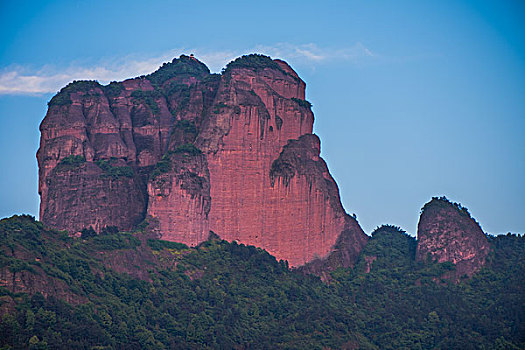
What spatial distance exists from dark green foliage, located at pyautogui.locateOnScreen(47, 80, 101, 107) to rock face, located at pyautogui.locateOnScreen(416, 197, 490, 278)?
1062 inches

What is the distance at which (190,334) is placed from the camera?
191ft

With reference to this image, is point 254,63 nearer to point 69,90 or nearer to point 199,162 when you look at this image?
point 199,162

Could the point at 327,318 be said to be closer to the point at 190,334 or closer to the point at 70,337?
the point at 190,334

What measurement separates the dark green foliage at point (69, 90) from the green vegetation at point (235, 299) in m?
11.4

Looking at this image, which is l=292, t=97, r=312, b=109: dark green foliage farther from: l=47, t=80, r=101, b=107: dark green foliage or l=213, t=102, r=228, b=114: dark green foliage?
l=47, t=80, r=101, b=107: dark green foliage

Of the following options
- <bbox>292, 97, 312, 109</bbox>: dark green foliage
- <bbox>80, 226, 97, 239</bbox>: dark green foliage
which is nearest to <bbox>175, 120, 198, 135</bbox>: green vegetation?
<bbox>292, 97, 312, 109</bbox>: dark green foliage

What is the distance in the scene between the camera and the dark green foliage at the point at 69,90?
229ft

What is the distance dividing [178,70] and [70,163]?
18698 millimetres

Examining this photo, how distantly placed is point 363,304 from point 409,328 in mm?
5167

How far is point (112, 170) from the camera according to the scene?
68812mm

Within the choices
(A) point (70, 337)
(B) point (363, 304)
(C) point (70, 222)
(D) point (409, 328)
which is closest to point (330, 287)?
(B) point (363, 304)

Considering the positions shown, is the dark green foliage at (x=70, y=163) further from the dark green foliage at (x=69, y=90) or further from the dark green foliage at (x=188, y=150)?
the dark green foliage at (x=188, y=150)

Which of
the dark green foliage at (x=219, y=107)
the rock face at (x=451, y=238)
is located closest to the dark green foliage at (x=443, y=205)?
the rock face at (x=451, y=238)

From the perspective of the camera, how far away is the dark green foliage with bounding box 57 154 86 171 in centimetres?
6694
